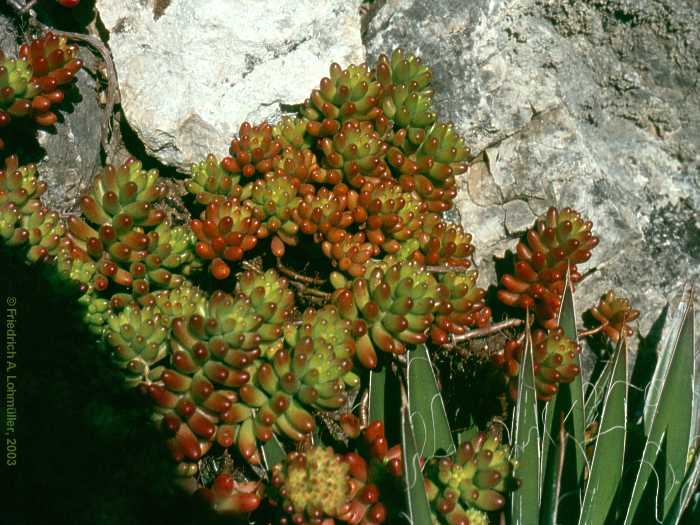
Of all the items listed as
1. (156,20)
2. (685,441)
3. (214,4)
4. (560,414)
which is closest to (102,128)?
(156,20)

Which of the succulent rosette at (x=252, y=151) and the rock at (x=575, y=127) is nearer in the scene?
the succulent rosette at (x=252, y=151)

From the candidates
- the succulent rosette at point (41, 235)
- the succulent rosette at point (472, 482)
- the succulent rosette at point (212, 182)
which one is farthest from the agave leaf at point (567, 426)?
the succulent rosette at point (41, 235)

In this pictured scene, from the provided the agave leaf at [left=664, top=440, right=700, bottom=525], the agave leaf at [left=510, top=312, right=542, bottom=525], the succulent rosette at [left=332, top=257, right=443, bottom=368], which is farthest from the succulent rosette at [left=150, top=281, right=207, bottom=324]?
the agave leaf at [left=664, top=440, right=700, bottom=525]

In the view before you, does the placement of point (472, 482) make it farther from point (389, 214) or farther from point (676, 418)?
point (389, 214)

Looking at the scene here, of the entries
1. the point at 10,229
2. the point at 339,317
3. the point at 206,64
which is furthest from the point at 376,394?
the point at 206,64

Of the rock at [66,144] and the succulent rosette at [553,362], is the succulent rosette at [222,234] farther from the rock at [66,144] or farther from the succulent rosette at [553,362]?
the succulent rosette at [553,362]

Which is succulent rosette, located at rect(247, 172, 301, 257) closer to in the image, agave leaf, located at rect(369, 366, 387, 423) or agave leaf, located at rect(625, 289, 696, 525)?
agave leaf, located at rect(369, 366, 387, 423)
